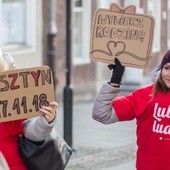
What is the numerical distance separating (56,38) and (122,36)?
43.3 ft

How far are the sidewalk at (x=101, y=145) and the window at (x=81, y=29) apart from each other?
4.83 m

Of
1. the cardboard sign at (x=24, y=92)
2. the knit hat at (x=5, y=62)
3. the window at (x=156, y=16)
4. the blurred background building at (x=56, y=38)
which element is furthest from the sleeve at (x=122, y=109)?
the window at (x=156, y=16)

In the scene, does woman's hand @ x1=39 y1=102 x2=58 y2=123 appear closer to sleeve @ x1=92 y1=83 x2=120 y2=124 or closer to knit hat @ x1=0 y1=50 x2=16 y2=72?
knit hat @ x1=0 y1=50 x2=16 y2=72

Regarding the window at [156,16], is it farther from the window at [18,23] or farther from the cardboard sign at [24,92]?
the cardboard sign at [24,92]

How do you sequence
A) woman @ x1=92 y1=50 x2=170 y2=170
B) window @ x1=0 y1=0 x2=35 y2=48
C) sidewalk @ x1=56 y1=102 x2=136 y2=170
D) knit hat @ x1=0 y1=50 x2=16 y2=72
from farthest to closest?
window @ x1=0 y1=0 x2=35 y2=48
sidewalk @ x1=56 y1=102 x2=136 y2=170
woman @ x1=92 y1=50 x2=170 y2=170
knit hat @ x1=0 y1=50 x2=16 y2=72

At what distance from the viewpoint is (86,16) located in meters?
20.4

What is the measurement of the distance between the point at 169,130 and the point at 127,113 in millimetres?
289

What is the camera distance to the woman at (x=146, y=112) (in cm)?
519

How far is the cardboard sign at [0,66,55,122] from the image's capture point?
4586 millimetres

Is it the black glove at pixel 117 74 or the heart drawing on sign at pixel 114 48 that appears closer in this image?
the black glove at pixel 117 74

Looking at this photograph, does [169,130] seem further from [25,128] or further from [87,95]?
[87,95]

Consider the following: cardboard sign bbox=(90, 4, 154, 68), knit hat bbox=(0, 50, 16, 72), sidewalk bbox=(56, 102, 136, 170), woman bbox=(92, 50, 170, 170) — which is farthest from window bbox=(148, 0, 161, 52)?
knit hat bbox=(0, 50, 16, 72)

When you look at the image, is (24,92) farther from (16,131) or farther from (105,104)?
(105,104)

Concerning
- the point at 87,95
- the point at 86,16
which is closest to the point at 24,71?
the point at 87,95
